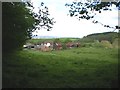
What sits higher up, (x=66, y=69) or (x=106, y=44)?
(x=106, y=44)

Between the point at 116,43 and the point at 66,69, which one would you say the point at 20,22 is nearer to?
the point at 66,69

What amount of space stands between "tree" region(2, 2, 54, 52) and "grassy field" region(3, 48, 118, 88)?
373 millimetres

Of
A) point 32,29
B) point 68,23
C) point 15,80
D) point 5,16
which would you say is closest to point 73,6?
point 68,23

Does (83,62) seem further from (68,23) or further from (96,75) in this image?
(68,23)

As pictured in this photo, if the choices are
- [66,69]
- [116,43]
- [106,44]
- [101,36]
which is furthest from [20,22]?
[116,43]

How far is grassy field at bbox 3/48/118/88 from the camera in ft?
27.5

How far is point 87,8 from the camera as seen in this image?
8.39 metres

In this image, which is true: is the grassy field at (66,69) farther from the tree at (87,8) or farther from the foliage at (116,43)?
the tree at (87,8)

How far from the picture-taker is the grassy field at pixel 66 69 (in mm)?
8381

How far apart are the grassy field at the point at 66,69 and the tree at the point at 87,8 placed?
0.80 m

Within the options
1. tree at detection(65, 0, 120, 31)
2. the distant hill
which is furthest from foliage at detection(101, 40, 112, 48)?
tree at detection(65, 0, 120, 31)

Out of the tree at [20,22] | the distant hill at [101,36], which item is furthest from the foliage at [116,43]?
the tree at [20,22]

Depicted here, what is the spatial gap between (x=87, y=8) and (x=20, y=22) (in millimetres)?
1663

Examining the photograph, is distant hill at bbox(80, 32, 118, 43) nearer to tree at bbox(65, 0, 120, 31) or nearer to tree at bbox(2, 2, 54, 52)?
tree at bbox(65, 0, 120, 31)
